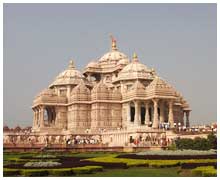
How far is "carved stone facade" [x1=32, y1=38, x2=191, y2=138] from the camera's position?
56.0 metres

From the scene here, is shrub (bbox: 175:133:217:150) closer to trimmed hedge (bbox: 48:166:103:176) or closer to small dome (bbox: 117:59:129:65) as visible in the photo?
trimmed hedge (bbox: 48:166:103:176)

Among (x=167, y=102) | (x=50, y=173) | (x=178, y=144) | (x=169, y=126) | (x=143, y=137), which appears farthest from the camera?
(x=167, y=102)

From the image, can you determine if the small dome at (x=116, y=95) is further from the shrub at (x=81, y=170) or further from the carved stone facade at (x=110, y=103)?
the shrub at (x=81, y=170)

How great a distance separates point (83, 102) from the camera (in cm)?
6116

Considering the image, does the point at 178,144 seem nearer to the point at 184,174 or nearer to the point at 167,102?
the point at 184,174

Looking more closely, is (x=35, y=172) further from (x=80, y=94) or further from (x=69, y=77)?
(x=69, y=77)

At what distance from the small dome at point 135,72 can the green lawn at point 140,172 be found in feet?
133

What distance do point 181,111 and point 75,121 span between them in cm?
1695

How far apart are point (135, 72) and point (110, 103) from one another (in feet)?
19.7

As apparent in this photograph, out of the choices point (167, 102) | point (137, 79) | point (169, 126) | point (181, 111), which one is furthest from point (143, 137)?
point (181, 111)

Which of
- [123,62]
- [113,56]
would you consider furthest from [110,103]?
[113,56]

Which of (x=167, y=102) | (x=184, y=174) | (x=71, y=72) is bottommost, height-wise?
(x=184, y=174)

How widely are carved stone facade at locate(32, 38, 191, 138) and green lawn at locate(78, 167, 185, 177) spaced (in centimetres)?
3087

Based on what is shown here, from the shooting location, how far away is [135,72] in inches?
2456
